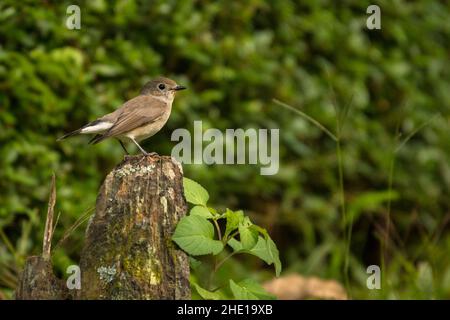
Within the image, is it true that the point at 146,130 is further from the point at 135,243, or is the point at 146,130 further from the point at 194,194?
the point at 135,243

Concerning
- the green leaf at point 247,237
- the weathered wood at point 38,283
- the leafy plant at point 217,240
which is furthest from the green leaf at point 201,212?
the weathered wood at point 38,283

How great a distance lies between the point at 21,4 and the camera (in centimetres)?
521

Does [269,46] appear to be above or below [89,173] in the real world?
above

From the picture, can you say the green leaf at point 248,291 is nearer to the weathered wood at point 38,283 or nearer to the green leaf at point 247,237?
the green leaf at point 247,237

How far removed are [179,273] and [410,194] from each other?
5298 millimetres

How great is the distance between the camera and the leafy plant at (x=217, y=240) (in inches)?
121

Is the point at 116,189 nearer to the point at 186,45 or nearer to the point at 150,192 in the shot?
the point at 150,192

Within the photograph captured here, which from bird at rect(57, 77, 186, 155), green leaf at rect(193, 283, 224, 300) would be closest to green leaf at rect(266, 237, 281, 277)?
green leaf at rect(193, 283, 224, 300)

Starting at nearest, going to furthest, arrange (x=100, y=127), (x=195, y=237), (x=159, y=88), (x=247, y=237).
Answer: (x=195, y=237) → (x=247, y=237) → (x=100, y=127) → (x=159, y=88)

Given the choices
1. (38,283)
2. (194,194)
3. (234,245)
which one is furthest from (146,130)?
(38,283)

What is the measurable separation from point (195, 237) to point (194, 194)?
31 centimetres

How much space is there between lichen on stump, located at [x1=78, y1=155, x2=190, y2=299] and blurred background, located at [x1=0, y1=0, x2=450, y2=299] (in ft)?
4.36

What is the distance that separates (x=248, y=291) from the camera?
3.21m
